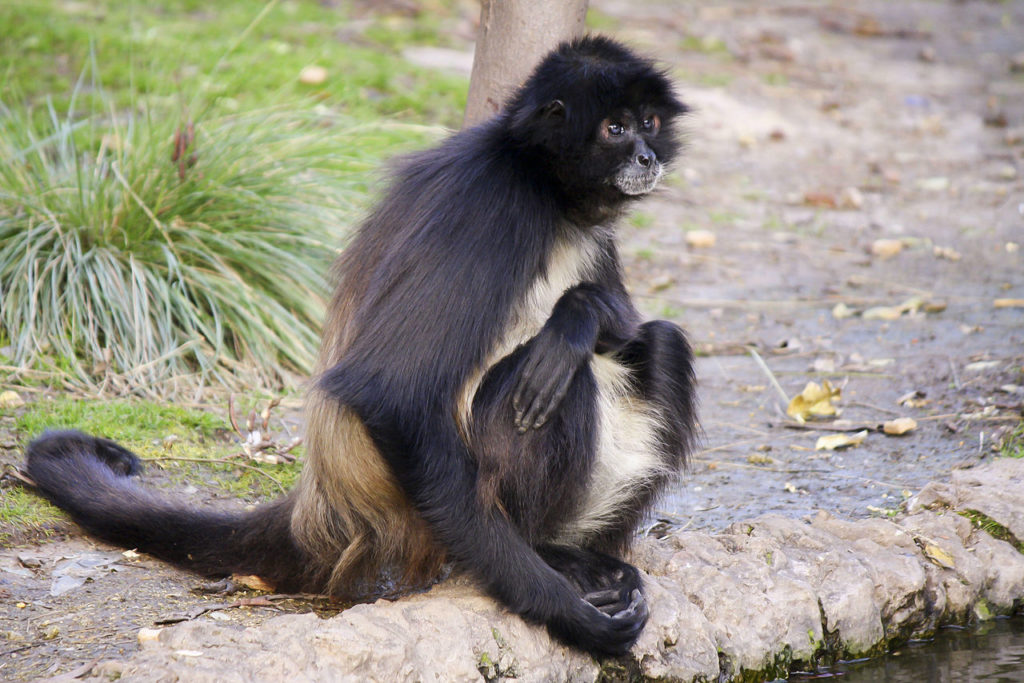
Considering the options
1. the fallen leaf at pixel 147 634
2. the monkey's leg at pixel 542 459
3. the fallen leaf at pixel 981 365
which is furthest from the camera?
the fallen leaf at pixel 981 365

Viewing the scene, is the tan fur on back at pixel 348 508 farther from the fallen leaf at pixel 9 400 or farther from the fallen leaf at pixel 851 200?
the fallen leaf at pixel 851 200

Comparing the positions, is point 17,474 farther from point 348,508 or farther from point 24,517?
point 348,508

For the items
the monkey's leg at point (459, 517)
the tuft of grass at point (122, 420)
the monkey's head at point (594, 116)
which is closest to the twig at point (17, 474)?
the tuft of grass at point (122, 420)

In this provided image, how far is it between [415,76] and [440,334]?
5.79 metres

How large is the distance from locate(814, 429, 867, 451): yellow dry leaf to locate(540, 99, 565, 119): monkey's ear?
6.82 ft

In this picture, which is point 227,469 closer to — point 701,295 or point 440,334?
point 440,334

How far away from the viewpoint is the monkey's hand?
2971mm

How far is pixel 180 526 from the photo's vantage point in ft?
11.3

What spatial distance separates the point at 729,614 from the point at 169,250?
3041 mm

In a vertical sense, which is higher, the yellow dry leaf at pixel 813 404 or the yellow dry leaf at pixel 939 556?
the yellow dry leaf at pixel 939 556

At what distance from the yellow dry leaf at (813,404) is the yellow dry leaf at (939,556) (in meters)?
1.42

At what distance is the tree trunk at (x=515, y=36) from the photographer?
4137mm

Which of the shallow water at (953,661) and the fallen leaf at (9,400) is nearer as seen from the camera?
the shallow water at (953,661)

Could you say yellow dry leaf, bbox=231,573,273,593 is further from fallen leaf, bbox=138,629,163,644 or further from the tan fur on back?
fallen leaf, bbox=138,629,163,644
